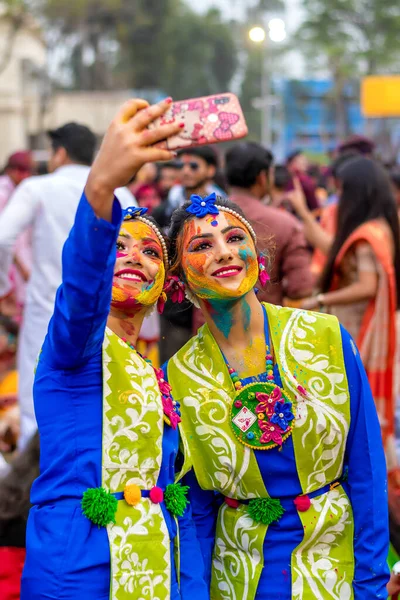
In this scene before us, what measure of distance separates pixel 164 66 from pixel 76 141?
143 ft

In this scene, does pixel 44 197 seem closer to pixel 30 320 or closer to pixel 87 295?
pixel 30 320

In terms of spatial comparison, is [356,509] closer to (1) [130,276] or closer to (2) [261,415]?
(2) [261,415]

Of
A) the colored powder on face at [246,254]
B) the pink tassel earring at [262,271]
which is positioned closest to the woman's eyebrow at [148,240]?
the colored powder on face at [246,254]

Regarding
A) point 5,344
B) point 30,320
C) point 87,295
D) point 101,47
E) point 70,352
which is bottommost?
point 5,344

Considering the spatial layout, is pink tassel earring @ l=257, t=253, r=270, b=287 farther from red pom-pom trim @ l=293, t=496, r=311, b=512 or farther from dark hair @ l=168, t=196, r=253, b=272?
red pom-pom trim @ l=293, t=496, r=311, b=512

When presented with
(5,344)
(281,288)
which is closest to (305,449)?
(281,288)

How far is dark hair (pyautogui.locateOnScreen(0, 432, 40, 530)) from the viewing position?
3.57m

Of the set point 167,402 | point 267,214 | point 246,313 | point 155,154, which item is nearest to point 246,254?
point 246,313

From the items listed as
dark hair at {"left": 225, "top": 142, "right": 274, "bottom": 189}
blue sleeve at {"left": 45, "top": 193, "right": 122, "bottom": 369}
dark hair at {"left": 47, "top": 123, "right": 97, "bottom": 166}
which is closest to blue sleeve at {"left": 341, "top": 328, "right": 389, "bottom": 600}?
blue sleeve at {"left": 45, "top": 193, "right": 122, "bottom": 369}

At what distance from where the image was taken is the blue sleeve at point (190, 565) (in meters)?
2.70

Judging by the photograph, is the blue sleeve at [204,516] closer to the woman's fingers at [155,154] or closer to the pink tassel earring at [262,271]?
the pink tassel earring at [262,271]

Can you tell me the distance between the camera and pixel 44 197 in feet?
17.3

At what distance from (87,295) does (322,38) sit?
41.7 meters

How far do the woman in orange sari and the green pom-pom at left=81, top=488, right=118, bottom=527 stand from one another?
2.94 meters
